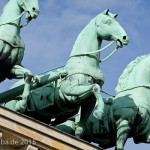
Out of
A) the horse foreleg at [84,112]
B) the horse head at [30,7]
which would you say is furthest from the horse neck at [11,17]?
the horse foreleg at [84,112]

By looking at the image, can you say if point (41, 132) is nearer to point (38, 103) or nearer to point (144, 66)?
point (38, 103)

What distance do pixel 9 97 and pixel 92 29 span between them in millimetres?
1742

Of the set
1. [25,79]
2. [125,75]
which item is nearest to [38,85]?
[25,79]

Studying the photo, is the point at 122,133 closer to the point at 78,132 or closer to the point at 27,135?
the point at 78,132

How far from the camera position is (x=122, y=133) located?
776 inches

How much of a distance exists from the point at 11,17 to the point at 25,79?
1.22 metres

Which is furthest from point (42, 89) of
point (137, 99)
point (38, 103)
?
point (137, 99)

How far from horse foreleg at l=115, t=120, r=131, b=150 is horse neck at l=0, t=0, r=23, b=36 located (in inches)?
84.1

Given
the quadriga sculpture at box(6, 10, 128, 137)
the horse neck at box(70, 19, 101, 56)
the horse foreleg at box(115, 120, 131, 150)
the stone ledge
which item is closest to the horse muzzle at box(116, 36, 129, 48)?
the quadriga sculpture at box(6, 10, 128, 137)

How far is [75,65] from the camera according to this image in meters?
19.6

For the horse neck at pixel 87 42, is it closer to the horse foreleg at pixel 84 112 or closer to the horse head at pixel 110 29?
the horse head at pixel 110 29

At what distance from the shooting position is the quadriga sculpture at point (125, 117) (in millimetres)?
19797

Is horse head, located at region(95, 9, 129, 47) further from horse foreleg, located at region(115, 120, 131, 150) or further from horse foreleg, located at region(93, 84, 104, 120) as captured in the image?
horse foreleg, located at region(115, 120, 131, 150)

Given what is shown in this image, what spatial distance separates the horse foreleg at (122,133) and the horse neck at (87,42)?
4.02ft
